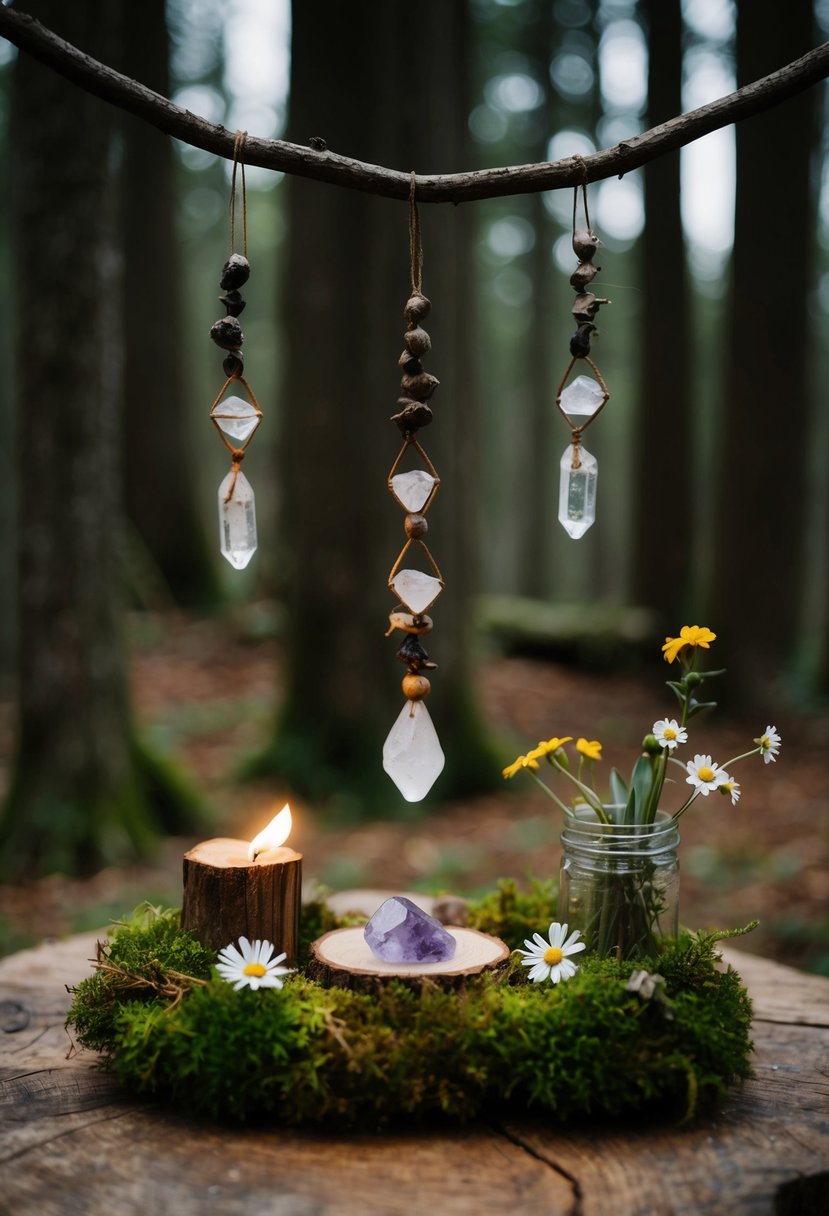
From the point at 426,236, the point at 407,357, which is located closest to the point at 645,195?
the point at 426,236

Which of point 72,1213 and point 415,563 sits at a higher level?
point 415,563

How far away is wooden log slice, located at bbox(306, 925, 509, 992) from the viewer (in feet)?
6.62

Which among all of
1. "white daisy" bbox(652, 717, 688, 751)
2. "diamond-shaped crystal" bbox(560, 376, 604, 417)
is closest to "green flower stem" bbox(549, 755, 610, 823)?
"white daisy" bbox(652, 717, 688, 751)

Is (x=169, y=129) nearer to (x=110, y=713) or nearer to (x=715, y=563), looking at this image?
(x=110, y=713)

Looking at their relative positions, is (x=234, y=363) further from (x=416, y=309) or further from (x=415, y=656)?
(x=415, y=656)

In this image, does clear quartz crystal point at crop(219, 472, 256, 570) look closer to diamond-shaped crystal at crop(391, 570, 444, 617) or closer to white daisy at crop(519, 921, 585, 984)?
diamond-shaped crystal at crop(391, 570, 444, 617)

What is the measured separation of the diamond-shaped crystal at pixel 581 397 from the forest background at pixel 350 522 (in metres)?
3.43

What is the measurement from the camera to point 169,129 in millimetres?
1986

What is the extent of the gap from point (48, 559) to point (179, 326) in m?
7.78

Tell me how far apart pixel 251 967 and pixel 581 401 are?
1330 mm

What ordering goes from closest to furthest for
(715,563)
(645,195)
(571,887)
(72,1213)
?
(72,1213)
(571,887)
(715,563)
(645,195)

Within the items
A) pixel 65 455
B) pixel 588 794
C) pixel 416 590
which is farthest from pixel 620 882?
pixel 65 455

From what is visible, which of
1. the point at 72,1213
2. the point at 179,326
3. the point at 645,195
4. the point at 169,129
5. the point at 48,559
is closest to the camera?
the point at 72,1213

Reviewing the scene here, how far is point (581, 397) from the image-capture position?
2053mm
